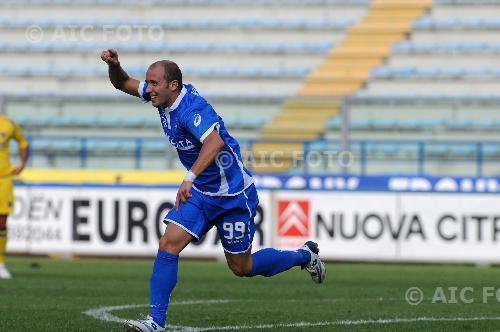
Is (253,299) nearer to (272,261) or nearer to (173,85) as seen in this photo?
(272,261)

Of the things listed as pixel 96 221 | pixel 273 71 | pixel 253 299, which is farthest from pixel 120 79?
pixel 273 71

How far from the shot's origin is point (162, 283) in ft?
21.0

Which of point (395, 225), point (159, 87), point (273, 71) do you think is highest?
point (273, 71)

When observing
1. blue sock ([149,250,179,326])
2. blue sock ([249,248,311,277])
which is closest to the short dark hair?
blue sock ([149,250,179,326])

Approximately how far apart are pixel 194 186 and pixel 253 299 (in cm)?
322

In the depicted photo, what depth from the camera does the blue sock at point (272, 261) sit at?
23.4ft

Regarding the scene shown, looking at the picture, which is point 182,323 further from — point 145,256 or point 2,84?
point 2,84

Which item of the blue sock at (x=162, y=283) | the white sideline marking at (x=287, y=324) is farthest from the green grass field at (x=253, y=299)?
the blue sock at (x=162, y=283)

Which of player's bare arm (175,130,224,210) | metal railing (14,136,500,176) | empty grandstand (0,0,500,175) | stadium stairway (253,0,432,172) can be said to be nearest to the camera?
player's bare arm (175,130,224,210)

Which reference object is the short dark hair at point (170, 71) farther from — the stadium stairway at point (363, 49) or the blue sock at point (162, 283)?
the stadium stairway at point (363, 49)

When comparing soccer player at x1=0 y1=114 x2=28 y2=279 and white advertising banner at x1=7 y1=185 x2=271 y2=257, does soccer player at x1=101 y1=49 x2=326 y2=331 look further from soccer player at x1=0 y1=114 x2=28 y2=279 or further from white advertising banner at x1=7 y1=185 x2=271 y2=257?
white advertising banner at x1=7 y1=185 x2=271 y2=257

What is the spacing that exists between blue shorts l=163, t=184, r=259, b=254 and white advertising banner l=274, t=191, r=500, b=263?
28.4ft

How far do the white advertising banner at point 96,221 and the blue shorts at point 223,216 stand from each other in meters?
8.72

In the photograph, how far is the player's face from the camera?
21.1ft
